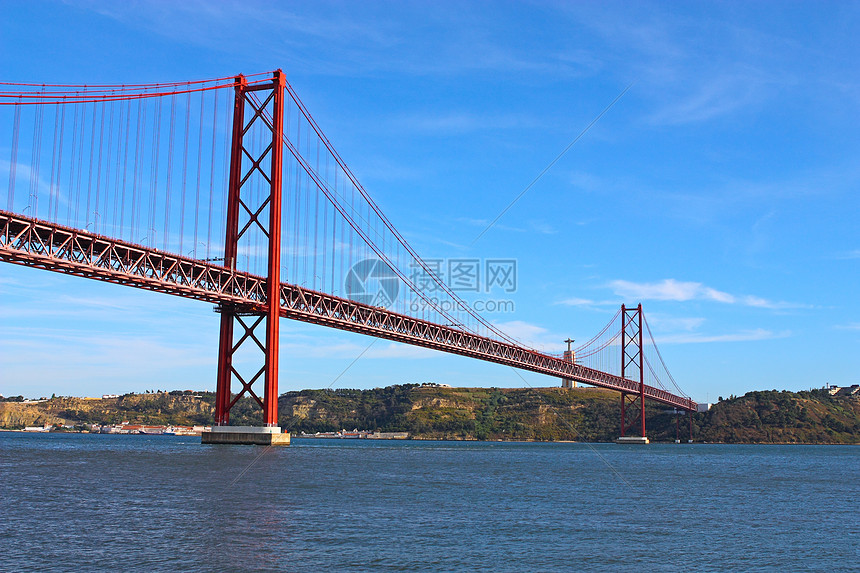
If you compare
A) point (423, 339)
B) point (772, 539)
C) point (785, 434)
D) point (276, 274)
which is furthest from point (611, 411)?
point (772, 539)

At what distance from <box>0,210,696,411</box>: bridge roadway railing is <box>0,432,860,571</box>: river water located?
12.2 meters

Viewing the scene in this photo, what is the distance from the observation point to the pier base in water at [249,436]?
53438 mm

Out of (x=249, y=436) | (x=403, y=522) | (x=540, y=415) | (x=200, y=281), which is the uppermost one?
(x=200, y=281)

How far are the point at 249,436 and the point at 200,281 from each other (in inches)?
424

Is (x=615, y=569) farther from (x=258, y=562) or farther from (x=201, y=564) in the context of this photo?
(x=201, y=564)

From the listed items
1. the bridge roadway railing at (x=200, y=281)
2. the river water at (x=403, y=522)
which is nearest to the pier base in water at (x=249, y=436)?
the bridge roadway railing at (x=200, y=281)

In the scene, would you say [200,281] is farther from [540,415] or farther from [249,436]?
[540,415]

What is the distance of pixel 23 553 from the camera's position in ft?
52.5

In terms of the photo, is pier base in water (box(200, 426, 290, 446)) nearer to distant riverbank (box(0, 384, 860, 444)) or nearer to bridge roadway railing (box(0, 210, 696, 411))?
bridge roadway railing (box(0, 210, 696, 411))

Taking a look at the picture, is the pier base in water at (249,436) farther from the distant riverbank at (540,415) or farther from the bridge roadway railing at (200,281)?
the distant riverbank at (540,415)

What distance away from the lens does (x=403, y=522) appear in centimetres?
2150

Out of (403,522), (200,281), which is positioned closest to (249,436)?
→ (200,281)

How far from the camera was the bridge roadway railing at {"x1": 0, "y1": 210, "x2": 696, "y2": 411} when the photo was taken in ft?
141

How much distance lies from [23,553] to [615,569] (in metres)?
11.6
